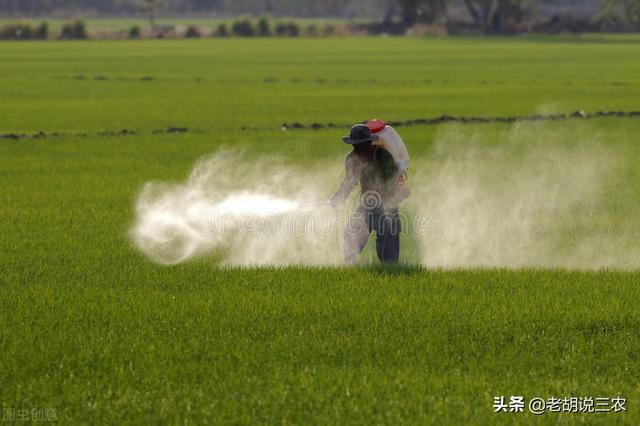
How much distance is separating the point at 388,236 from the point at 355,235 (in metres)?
0.32

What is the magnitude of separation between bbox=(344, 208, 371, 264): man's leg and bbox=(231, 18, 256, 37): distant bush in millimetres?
112089

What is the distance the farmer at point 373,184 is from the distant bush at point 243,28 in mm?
112366

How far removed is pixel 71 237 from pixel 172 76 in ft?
148

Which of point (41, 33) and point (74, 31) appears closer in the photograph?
point (41, 33)

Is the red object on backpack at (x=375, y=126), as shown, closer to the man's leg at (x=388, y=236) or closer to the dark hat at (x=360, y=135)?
the dark hat at (x=360, y=135)

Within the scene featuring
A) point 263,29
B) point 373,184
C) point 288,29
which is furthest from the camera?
point 263,29

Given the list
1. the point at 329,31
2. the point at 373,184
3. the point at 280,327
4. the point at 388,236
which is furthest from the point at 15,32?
the point at 280,327

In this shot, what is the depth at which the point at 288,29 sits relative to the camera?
124938 millimetres

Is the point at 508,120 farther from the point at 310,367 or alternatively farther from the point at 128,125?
the point at 310,367

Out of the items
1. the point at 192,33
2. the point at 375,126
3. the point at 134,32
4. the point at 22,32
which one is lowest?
the point at 375,126

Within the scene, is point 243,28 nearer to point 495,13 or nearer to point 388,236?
point 495,13

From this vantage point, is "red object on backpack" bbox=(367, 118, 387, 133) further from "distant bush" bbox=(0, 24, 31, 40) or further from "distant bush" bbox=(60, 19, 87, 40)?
"distant bush" bbox=(60, 19, 87, 40)

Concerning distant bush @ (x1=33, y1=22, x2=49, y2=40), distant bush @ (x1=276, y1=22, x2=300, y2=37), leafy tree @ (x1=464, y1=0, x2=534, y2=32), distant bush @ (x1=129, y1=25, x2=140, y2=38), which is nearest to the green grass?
distant bush @ (x1=33, y1=22, x2=49, y2=40)

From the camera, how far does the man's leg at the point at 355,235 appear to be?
11852mm
